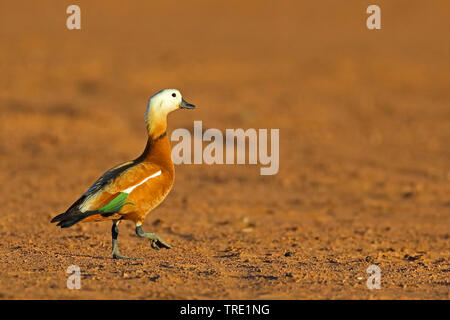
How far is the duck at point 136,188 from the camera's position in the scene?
6.78m

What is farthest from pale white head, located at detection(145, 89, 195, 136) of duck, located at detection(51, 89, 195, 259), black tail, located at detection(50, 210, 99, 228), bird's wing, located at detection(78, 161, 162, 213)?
black tail, located at detection(50, 210, 99, 228)

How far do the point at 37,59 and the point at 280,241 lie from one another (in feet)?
50.4

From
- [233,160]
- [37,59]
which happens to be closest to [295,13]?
[37,59]

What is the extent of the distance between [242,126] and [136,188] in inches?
418

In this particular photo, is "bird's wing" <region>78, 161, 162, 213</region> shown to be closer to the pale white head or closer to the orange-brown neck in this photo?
the orange-brown neck

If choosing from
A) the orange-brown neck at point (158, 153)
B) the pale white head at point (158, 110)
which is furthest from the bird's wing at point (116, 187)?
the pale white head at point (158, 110)

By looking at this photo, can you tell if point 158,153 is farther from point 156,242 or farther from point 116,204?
point 156,242

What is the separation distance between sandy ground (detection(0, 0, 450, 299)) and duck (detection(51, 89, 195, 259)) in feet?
1.42

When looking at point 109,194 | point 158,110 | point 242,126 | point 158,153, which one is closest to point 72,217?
point 109,194

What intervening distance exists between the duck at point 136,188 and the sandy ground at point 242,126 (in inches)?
17.0

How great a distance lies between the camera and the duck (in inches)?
267

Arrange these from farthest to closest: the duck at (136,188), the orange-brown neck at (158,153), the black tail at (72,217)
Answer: the orange-brown neck at (158,153) < the duck at (136,188) < the black tail at (72,217)

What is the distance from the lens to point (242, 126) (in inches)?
686

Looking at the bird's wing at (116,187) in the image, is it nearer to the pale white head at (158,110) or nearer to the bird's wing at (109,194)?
the bird's wing at (109,194)
